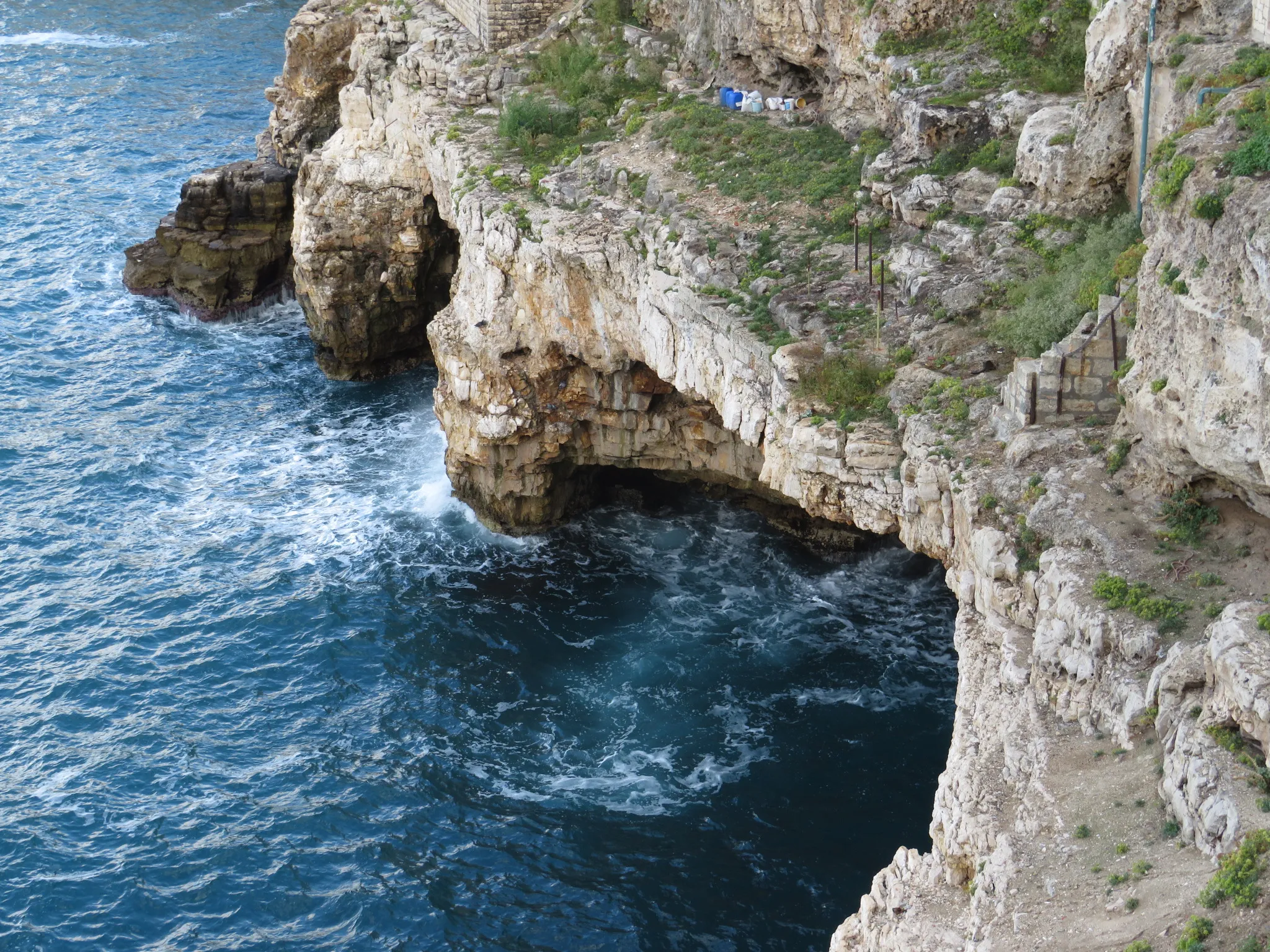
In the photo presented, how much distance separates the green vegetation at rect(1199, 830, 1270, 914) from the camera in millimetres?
15141

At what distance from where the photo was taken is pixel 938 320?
95.0 ft

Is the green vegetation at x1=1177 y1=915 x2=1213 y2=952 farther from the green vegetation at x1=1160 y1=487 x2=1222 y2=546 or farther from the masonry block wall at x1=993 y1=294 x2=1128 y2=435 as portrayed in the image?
the masonry block wall at x1=993 y1=294 x2=1128 y2=435

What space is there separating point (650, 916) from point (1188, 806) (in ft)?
44.2

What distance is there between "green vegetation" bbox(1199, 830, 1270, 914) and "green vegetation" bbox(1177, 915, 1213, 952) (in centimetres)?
34

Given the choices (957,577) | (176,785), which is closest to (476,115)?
(176,785)

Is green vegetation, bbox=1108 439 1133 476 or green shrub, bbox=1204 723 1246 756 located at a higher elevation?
green vegetation, bbox=1108 439 1133 476

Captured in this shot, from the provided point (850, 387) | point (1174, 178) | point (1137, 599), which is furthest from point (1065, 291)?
point (1137, 599)

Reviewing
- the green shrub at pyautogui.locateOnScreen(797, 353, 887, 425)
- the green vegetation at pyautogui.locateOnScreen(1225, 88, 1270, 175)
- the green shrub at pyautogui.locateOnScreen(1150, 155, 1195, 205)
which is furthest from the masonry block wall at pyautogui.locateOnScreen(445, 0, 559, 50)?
the green vegetation at pyautogui.locateOnScreen(1225, 88, 1270, 175)

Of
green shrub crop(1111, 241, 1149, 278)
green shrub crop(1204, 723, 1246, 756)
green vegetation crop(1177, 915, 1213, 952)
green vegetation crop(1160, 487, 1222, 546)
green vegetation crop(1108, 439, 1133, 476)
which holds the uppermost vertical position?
green shrub crop(1111, 241, 1149, 278)

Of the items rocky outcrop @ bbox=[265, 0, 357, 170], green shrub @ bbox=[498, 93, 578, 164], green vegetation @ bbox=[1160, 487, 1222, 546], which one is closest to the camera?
green vegetation @ bbox=[1160, 487, 1222, 546]

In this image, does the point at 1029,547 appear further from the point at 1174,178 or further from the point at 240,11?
the point at 240,11

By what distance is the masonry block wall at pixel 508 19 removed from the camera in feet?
149

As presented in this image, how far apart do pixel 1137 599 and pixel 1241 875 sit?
17.6 ft

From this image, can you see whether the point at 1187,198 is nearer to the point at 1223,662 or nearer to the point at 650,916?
the point at 1223,662
